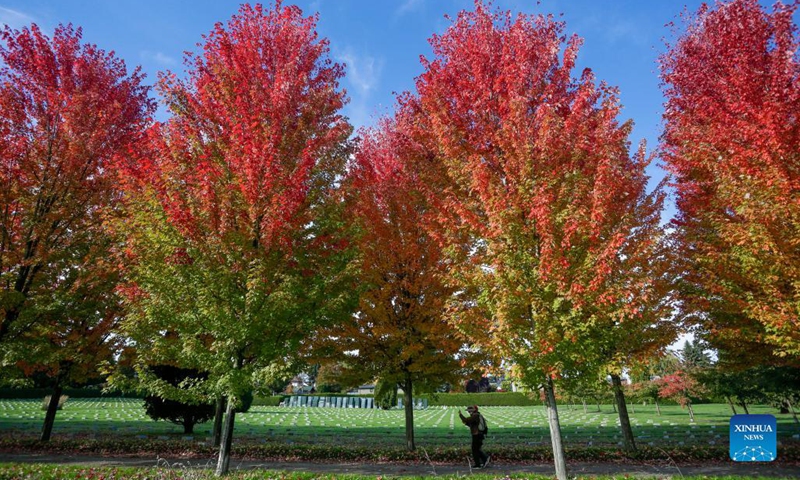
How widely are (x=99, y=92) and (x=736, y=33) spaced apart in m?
15.9

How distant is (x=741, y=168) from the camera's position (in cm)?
Answer: 796

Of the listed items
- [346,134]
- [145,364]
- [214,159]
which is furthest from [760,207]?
[145,364]

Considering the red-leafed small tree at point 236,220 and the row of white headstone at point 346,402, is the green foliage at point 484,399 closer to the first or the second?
the row of white headstone at point 346,402

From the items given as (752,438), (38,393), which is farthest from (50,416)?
(38,393)

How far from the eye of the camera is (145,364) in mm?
7758

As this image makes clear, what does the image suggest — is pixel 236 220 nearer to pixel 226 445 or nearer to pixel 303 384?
pixel 226 445

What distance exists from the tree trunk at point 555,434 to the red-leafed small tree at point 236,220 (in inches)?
158

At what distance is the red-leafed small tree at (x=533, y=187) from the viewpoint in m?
6.47

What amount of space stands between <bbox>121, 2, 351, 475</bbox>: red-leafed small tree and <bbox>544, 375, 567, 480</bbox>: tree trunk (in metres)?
4.01

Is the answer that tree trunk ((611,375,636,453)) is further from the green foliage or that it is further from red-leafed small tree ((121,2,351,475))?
the green foliage

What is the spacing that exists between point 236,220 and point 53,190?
239 inches

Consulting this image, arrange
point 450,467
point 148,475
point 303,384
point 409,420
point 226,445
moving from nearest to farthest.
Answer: point 148,475
point 226,445
point 450,467
point 409,420
point 303,384

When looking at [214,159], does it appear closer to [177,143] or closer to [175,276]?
[177,143]

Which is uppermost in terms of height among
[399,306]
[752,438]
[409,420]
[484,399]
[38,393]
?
[399,306]
